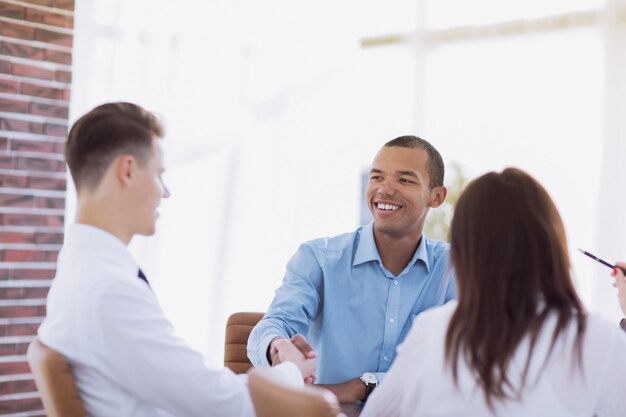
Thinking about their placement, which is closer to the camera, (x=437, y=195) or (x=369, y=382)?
(x=369, y=382)

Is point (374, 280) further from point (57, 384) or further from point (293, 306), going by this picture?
point (57, 384)

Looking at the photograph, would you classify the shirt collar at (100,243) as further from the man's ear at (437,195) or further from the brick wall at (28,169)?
the brick wall at (28,169)

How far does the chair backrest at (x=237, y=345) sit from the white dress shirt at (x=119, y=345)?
99cm

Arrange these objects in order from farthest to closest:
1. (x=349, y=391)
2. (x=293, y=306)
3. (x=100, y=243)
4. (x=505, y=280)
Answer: (x=293, y=306)
(x=349, y=391)
(x=100, y=243)
(x=505, y=280)

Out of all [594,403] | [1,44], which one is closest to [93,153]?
[594,403]

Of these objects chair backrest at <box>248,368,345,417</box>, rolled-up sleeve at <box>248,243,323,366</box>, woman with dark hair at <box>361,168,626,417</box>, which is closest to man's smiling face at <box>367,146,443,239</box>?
rolled-up sleeve at <box>248,243,323,366</box>

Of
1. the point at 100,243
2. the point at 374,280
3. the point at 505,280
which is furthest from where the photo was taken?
the point at 374,280

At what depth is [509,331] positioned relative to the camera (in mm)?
1312

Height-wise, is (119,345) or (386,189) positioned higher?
(386,189)

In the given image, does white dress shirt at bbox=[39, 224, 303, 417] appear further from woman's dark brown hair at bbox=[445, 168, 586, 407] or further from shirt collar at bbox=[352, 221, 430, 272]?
shirt collar at bbox=[352, 221, 430, 272]

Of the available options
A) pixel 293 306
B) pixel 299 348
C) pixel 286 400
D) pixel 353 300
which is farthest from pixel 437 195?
pixel 286 400

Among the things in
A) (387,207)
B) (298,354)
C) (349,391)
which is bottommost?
(349,391)

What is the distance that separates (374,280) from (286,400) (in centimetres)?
120

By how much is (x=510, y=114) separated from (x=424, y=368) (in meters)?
2.85
